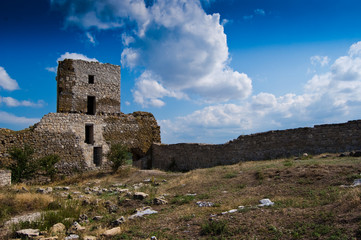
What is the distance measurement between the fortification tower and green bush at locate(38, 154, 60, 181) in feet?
13.1

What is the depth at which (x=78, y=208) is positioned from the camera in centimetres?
765

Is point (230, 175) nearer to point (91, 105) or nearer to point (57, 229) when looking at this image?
point (57, 229)

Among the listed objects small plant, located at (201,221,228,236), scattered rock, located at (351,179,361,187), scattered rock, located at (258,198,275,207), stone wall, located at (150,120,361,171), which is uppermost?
stone wall, located at (150,120,361,171)

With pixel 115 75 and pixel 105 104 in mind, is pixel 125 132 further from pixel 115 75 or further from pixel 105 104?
pixel 115 75

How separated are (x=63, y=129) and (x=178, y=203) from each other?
487 inches

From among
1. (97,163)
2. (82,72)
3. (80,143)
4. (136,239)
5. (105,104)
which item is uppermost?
(82,72)

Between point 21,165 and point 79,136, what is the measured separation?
13.2 feet

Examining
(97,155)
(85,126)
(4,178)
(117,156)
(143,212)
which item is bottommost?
(143,212)

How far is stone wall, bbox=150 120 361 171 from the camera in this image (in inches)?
447

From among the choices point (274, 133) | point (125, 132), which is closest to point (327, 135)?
point (274, 133)

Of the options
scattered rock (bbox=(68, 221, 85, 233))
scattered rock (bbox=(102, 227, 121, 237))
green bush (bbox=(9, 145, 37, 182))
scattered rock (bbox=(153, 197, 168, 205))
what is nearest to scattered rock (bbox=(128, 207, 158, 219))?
scattered rock (bbox=(153, 197, 168, 205))

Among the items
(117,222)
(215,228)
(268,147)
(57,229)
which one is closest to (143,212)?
(117,222)

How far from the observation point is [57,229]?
20.0 ft

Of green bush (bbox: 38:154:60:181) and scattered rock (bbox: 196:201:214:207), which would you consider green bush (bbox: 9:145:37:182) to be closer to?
green bush (bbox: 38:154:60:181)
